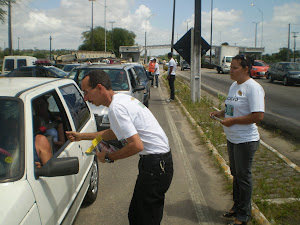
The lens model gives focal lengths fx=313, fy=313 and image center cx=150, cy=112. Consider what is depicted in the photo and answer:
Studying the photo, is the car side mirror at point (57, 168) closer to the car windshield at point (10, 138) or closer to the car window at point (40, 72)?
the car windshield at point (10, 138)

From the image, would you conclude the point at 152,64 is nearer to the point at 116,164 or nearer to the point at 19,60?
the point at 19,60

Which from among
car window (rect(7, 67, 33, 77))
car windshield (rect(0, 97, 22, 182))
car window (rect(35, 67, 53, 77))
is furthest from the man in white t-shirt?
car window (rect(35, 67, 53, 77))

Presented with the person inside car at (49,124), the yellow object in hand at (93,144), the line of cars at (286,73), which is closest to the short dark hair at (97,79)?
the yellow object in hand at (93,144)

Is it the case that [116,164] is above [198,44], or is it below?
below

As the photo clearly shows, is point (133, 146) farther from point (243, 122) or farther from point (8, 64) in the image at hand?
point (8, 64)

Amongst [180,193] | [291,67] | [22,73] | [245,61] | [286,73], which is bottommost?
[180,193]

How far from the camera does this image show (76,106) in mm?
3996

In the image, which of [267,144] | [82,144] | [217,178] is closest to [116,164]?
[217,178]

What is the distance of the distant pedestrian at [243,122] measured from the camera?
3224mm

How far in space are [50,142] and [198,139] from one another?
5074 mm

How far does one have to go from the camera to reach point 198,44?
1212 cm

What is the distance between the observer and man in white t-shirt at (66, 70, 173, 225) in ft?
7.69

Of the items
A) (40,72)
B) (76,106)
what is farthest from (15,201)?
(40,72)

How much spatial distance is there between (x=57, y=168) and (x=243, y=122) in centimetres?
196
